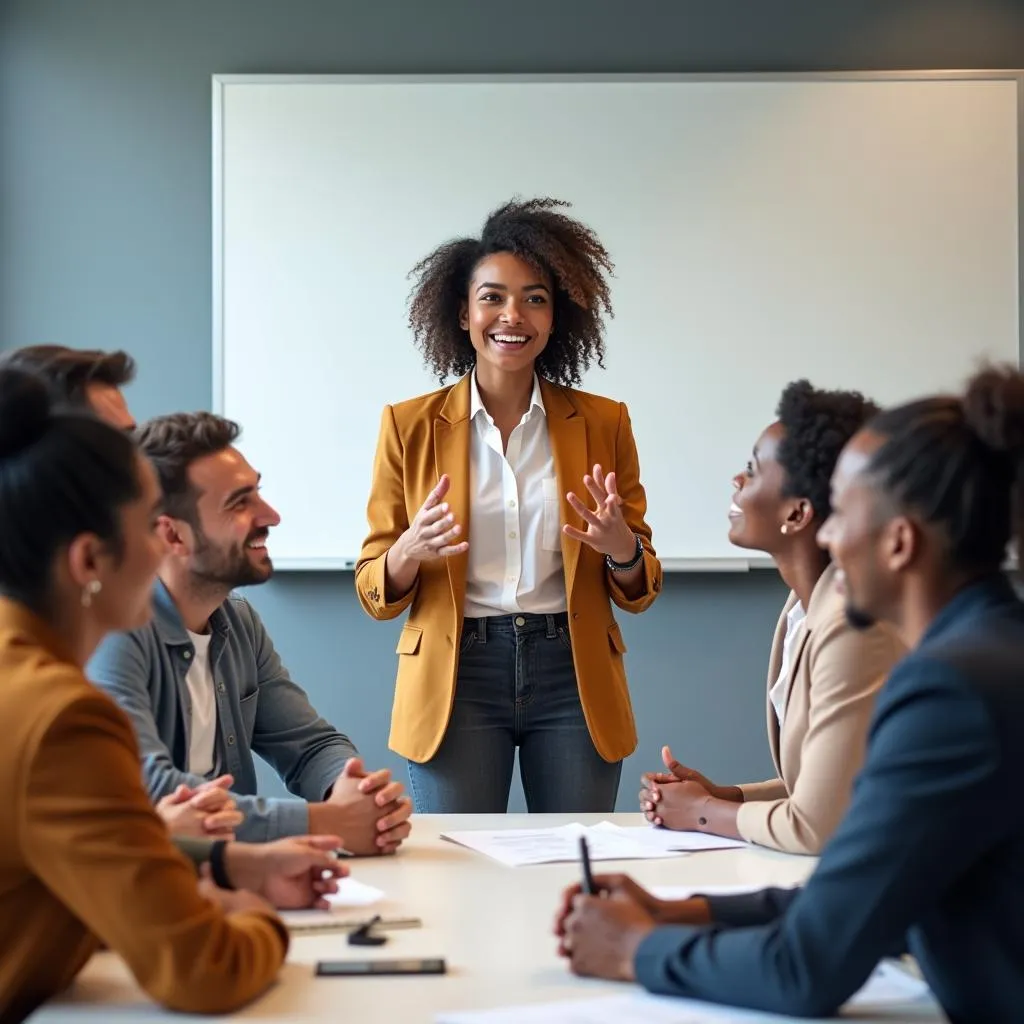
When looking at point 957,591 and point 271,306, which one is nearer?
point 957,591

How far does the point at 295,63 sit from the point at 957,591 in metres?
3.39

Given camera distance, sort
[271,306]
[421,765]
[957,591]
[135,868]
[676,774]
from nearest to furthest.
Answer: [135,868]
[957,591]
[676,774]
[421,765]
[271,306]

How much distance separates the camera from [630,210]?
413cm

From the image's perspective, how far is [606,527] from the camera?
2.62 meters

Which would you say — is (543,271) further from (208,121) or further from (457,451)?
(208,121)

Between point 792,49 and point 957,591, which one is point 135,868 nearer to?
point 957,591

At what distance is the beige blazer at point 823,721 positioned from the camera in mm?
1969

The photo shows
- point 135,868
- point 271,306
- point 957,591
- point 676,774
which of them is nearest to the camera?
point 135,868

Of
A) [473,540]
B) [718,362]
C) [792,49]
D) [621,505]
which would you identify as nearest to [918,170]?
[792,49]

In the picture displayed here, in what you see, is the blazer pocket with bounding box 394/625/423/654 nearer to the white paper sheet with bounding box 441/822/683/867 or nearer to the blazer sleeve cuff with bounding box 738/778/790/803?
the white paper sheet with bounding box 441/822/683/867

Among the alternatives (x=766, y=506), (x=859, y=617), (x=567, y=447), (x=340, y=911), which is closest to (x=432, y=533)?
(x=567, y=447)

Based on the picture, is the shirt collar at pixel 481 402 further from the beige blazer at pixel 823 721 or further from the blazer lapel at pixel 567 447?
the beige blazer at pixel 823 721

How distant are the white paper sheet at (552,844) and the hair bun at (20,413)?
98cm

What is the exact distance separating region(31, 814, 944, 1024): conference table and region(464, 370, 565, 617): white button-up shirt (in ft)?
2.27
